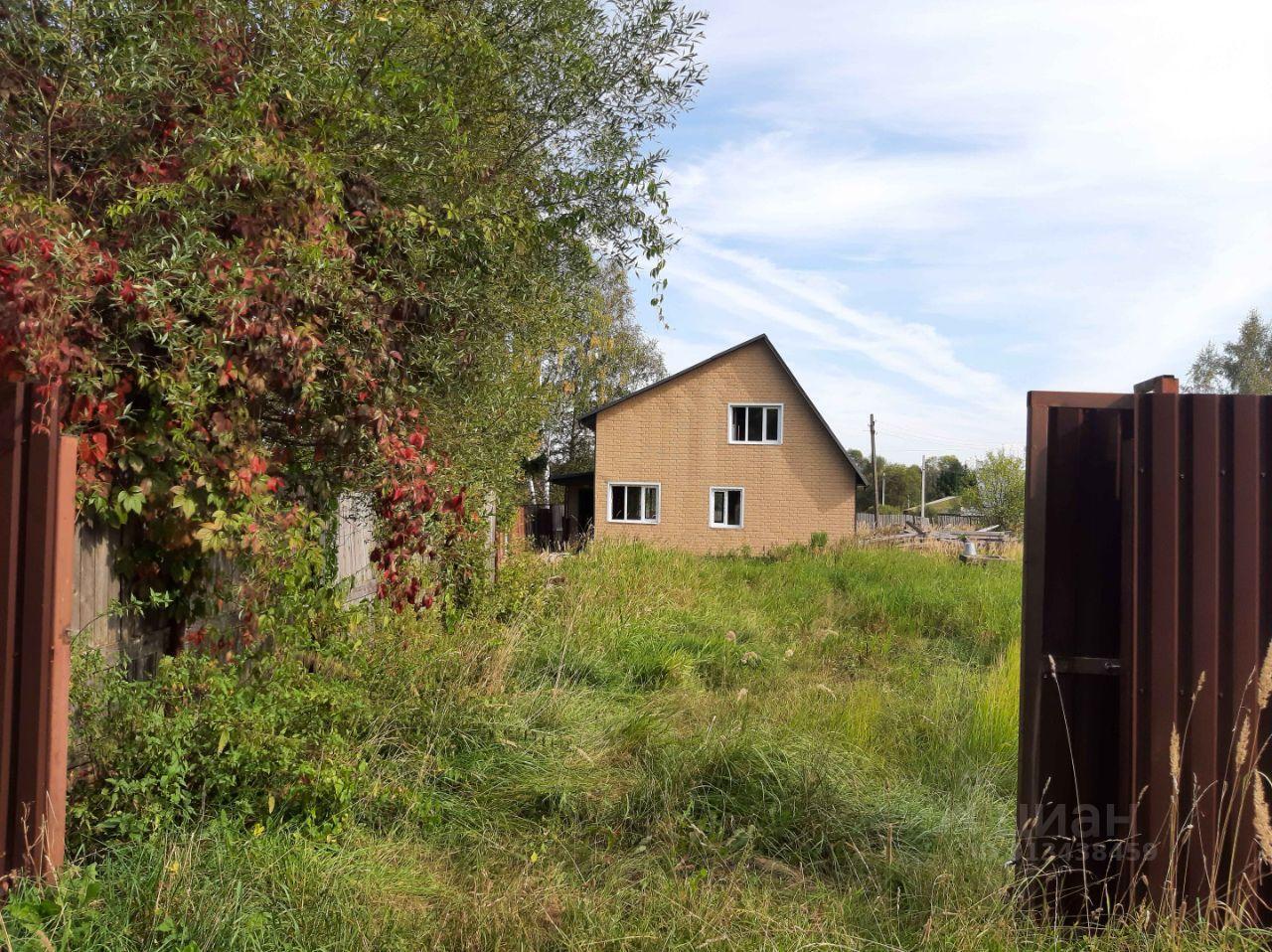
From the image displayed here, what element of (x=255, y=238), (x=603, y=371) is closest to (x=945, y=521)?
(x=603, y=371)

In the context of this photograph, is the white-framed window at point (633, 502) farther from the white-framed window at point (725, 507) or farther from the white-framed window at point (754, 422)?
the white-framed window at point (754, 422)

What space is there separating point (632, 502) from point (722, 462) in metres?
Result: 2.97

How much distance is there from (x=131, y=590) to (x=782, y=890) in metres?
3.10

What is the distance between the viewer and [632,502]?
1121 inches

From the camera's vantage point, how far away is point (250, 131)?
4191 millimetres

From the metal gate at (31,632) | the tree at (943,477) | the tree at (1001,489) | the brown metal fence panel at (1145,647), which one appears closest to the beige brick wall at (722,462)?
the tree at (1001,489)

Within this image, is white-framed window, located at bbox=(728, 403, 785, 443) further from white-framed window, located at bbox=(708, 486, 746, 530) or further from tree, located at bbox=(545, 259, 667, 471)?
tree, located at bbox=(545, 259, 667, 471)

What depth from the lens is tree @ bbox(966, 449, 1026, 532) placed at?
42.8 meters

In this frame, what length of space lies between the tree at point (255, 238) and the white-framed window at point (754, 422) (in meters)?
22.2

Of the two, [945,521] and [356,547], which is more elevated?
[356,547]

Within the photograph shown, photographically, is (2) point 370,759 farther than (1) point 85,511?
Yes

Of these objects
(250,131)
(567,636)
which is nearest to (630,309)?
(567,636)

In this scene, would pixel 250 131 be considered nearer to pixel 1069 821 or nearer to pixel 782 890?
pixel 782 890

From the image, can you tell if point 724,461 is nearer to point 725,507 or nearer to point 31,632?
point 725,507
